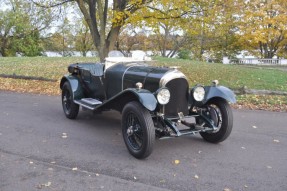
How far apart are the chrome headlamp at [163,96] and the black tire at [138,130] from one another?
0.89ft

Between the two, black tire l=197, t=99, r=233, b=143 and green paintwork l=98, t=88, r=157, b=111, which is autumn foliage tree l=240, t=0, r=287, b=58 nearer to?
black tire l=197, t=99, r=233, b=143

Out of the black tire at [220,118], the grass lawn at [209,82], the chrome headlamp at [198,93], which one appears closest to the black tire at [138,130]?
the chrome headlamp at [198,93]

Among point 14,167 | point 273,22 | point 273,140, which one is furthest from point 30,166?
point 273,22

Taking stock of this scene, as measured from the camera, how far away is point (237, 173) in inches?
172

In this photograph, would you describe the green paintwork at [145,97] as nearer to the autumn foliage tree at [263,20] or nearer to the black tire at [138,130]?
the black tire at [138,130]

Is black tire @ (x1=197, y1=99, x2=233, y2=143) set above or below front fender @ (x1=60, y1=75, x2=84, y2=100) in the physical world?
below

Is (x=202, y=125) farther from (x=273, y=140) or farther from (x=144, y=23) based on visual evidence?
(x=144, y=23)

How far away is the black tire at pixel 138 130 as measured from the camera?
4660mm

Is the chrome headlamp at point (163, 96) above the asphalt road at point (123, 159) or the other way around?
above

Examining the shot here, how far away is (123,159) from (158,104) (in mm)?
997

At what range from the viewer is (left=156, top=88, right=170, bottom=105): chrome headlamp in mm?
4906

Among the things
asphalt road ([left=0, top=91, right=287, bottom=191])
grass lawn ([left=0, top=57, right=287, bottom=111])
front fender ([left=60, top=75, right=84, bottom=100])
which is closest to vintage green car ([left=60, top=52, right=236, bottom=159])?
asphalt road ([left=0, top=91, right=287, bottom=191])

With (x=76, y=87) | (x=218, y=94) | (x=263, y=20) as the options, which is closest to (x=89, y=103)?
(x=76, y=87)

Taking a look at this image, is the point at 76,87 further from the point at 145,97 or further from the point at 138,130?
the point at 145,97
